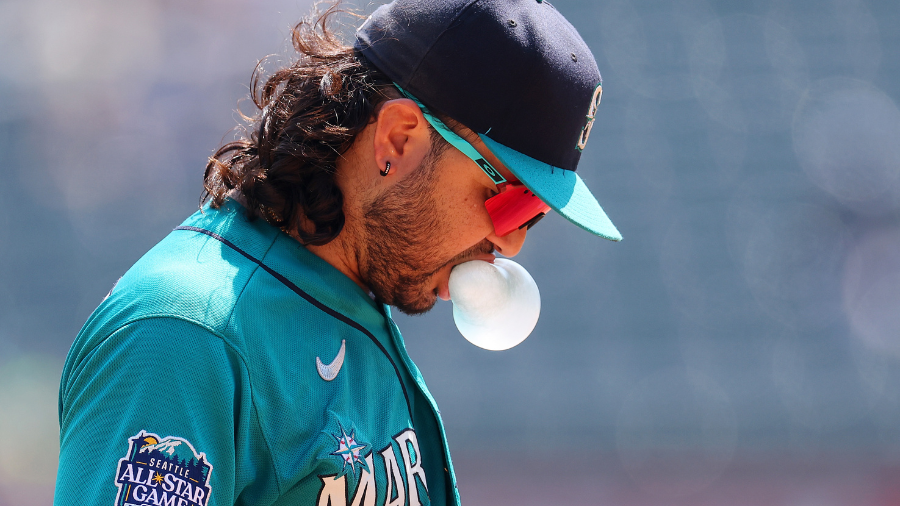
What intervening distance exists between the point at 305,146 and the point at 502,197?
→ 1.43ft

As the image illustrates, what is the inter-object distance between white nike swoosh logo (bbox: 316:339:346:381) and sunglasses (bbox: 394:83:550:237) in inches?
18.0

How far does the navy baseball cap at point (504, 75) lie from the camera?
1.51 metres

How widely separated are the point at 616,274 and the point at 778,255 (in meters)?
1.42

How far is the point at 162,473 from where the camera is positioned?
41.6 inches

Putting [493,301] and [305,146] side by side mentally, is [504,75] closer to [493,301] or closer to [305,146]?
[305,146]

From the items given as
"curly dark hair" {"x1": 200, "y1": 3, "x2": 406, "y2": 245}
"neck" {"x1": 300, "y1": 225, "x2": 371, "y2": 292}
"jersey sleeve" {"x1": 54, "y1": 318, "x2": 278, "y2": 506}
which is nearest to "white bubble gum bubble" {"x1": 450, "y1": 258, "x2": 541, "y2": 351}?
"neck" {"x1": 300, "y1": 225, "x2": 371, "y2": 292}

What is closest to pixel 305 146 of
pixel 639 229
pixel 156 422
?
pixel 156 422

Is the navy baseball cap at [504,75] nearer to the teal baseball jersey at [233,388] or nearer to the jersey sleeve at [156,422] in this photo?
the teal baseball jersey at [233,388]

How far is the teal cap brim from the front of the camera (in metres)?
1.52

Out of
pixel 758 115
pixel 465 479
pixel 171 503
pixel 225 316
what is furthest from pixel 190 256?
pixel 758 115

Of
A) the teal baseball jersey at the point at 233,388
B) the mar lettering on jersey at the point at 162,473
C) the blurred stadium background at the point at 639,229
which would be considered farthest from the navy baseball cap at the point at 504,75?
the blurred stadium background at the point at 639,229

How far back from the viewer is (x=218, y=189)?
1551mm

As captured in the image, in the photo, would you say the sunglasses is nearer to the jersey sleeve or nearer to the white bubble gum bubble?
the white bubble gum bubble

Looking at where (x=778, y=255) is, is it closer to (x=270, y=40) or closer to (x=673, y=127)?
Result: (x=673, y=127)
